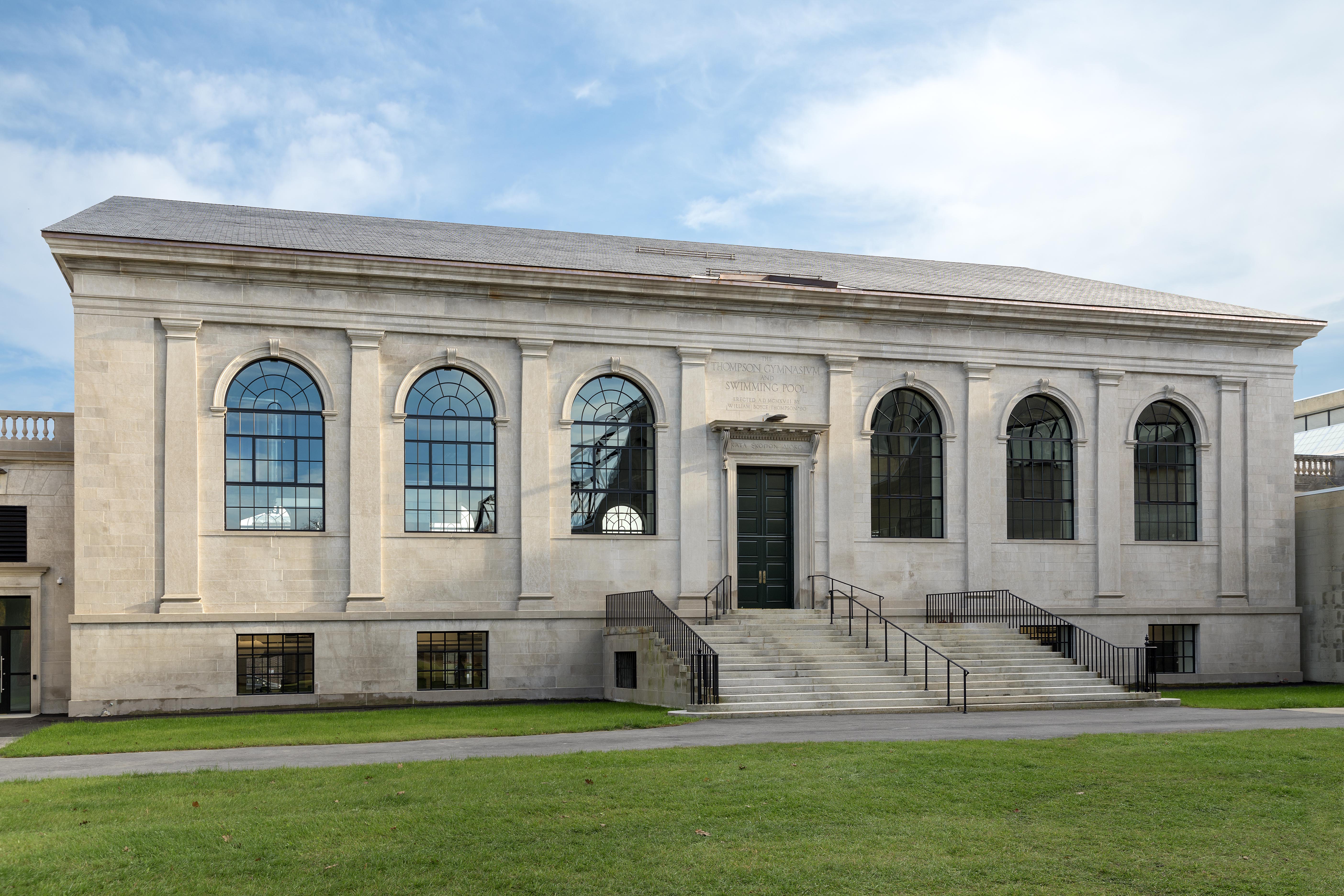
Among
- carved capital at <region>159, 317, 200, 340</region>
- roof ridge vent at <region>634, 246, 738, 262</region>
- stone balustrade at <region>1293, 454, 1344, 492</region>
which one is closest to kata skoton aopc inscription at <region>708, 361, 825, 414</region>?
roof ridge vent at <region>634, 246, 738, 262</region>

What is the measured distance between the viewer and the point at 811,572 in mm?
26172

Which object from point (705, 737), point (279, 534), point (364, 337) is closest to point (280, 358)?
point (364, 337)

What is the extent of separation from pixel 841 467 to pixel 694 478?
3.63 meters

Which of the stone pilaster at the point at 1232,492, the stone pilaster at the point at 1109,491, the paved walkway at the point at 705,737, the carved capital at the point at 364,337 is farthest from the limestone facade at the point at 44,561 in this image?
the stone pilaster at the point at 1232,492

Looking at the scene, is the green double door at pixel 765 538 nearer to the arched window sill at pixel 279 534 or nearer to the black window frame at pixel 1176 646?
the arched window sill at pixel 279 534

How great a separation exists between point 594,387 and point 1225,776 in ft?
55.3

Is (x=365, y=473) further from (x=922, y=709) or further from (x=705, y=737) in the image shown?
(x=922, y=709)

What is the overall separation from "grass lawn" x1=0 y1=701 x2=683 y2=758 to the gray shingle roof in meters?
9.77

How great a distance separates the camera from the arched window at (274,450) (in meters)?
23.6

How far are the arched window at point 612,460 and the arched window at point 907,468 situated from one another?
5.62 m

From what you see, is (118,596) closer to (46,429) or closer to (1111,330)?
(46,429)

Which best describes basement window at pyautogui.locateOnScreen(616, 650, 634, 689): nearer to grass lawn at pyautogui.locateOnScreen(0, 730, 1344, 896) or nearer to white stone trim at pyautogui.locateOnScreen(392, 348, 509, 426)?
white stone trim at pyautogui.locateOnScreen(392, 348, 509, 426)

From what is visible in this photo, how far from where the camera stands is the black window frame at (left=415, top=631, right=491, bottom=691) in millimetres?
24109

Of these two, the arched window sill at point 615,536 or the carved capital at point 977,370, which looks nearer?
the arched window sill at point 615,536
